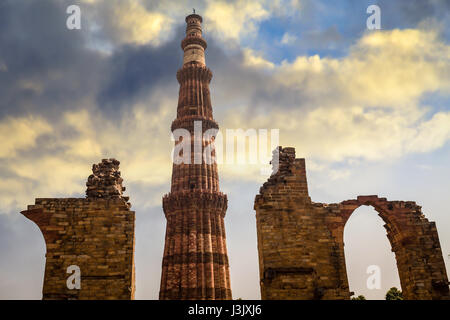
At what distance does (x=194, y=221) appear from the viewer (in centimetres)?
2666

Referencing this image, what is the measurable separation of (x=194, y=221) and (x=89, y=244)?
15.5 m

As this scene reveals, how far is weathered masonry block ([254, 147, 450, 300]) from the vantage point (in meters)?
11.7

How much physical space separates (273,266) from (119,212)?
15.0ft

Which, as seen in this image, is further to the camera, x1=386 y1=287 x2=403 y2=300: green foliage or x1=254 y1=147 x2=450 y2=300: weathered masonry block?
x1=386 y1=287 x2=403 y2=300: green foliage

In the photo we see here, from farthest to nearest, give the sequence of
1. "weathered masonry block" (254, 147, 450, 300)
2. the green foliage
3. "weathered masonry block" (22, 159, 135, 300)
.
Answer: the green foliage < "weathered masonry block" (254, 147, 450, 300) < "weathered masonry block" (22, 159, 135, 300)

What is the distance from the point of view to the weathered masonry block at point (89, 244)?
1092 centimetres

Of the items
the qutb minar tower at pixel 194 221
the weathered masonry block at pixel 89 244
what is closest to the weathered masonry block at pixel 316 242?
the weathered masonry block at pixel 89 244

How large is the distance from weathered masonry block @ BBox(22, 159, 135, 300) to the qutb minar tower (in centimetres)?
1407

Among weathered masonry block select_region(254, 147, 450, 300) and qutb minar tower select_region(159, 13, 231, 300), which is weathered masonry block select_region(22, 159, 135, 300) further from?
qutb minar tower select_region(159, 13, 231, 300)

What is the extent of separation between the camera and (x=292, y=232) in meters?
12.2

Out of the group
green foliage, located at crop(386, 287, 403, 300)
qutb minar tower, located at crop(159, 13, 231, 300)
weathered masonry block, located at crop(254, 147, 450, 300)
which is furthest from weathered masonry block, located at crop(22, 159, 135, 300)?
green foliage, located at crop(386, 287, 403, 300)

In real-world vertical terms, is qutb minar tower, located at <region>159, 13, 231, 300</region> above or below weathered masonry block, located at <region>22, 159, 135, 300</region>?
above

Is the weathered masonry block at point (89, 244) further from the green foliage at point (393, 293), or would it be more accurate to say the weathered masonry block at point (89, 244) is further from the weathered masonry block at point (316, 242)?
the green foliage at point (393, 293)

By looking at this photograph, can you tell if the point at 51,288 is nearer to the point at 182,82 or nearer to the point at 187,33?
the point at 182,82
